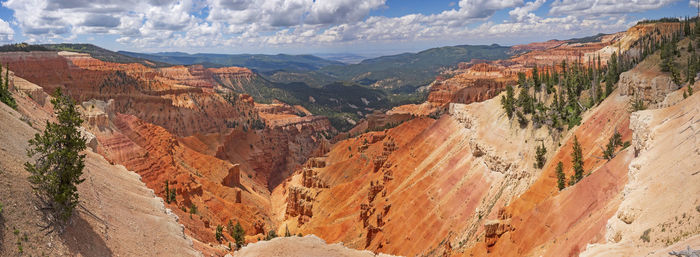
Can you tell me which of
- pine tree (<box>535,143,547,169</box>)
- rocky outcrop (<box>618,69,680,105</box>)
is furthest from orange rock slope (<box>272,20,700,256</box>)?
pine tree (<box>535,143,547,169</box>)

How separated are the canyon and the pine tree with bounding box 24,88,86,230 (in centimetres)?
88

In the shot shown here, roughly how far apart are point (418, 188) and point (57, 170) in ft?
126

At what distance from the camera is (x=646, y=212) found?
20109 mm

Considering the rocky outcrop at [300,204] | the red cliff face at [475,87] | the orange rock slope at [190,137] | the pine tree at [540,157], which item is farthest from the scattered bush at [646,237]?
the red cliff face at [475,87]

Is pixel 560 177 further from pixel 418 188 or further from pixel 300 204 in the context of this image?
pixel 300 204

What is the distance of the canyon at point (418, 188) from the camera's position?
21719mm

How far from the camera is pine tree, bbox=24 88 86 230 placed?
2098cm

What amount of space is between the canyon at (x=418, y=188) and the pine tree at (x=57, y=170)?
880 millimetres

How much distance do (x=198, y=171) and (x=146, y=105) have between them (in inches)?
1835

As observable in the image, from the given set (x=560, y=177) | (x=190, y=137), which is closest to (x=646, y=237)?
(x=560, y=177)

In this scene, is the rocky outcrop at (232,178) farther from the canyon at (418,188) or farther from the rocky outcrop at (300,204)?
the rocky outcrop at (300,204)

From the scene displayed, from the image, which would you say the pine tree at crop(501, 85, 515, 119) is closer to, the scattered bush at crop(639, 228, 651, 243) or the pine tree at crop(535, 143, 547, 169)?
the pine tree at crop(535, 143, 547, 169)

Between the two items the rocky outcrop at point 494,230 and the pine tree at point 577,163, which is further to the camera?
the rocky outcrop at point 494,230

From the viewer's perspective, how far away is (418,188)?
172 feet
